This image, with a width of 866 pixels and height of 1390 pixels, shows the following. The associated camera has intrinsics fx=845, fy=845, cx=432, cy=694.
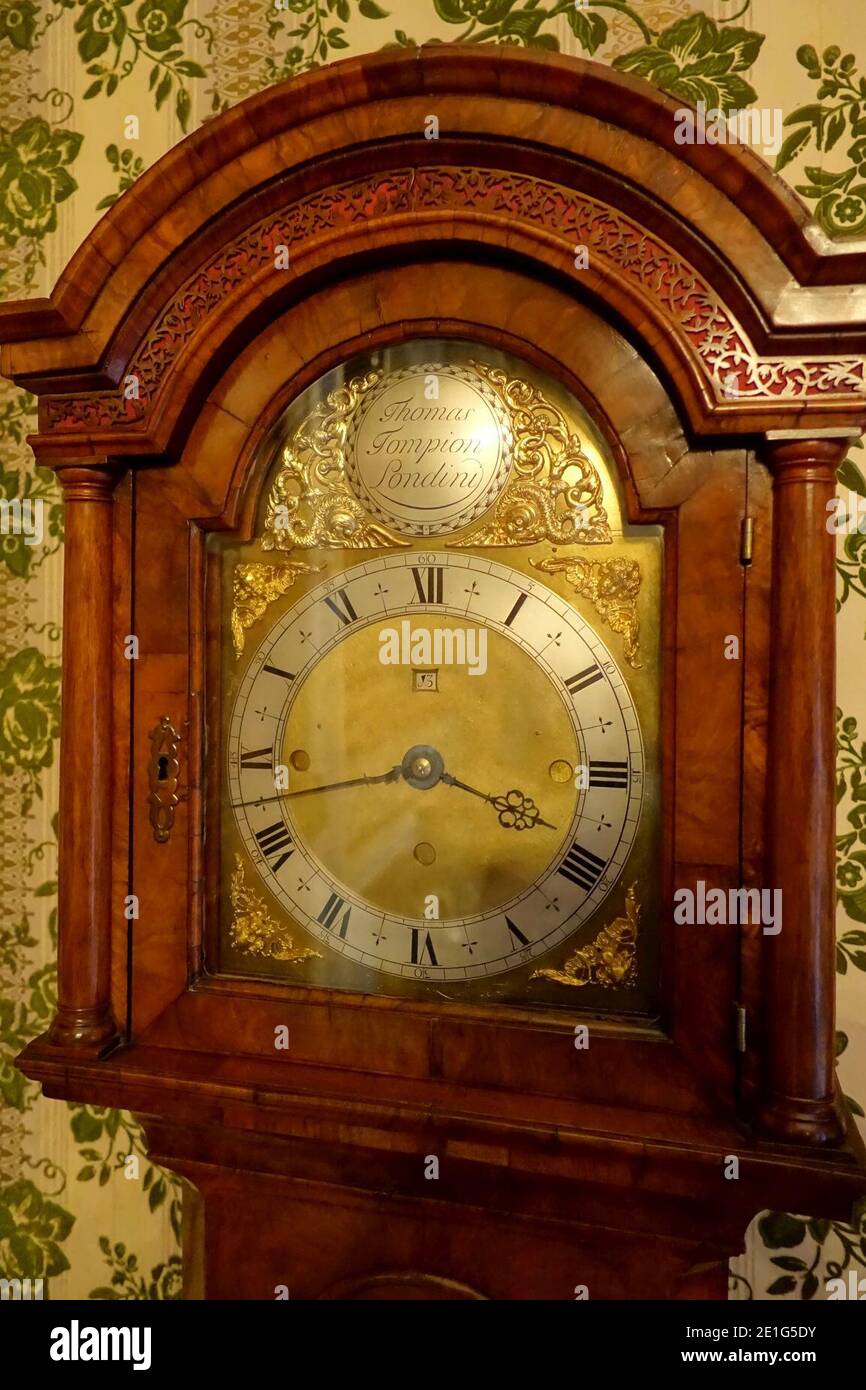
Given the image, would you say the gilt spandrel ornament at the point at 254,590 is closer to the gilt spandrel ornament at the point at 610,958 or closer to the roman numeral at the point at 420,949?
the roman numeral at the point at 420,949

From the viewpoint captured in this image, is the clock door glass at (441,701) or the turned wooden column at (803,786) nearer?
the turned wooden column at (803,786)

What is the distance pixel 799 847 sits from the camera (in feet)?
2.64

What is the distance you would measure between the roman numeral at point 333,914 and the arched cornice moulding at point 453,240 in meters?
0.55

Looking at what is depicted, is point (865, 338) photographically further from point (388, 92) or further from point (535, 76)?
point (388, 92)

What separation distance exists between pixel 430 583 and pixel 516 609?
101 millimetres

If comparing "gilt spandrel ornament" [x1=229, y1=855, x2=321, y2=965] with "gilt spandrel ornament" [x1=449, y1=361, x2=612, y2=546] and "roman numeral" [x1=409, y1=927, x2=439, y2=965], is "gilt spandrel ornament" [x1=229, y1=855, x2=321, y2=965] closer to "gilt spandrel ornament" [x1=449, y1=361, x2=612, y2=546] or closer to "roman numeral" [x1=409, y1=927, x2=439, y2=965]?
"roman numeral" [x1=409, y1=927, x2=439, y2=965]

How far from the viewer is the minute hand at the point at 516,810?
0.91 metres

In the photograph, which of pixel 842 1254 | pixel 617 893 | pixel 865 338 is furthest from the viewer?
pixel 842 1254

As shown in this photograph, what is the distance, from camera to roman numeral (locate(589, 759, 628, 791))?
89 cm

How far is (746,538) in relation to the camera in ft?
2.74

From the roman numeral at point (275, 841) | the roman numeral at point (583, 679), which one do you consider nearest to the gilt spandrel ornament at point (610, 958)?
the roman numeral at point (583, 679)

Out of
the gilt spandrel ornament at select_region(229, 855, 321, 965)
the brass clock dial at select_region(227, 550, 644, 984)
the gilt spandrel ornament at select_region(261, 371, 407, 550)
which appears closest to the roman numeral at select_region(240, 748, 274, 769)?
the brass clock dial at select_region(227, 550, 644, 984)
